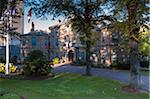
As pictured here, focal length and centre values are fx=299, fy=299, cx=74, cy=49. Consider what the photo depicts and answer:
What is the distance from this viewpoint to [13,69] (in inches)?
1147

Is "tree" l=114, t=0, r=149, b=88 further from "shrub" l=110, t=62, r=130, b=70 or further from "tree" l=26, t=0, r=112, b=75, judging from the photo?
"shrub" l=110, t=62, r=130, b=70

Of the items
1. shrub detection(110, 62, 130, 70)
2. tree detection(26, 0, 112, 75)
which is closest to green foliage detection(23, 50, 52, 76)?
tree detection(26, 0, 112, 75)

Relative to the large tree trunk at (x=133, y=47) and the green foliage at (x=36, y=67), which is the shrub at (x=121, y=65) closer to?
the green foliage at (x=36, y=67)

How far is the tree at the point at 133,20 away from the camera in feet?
48.6

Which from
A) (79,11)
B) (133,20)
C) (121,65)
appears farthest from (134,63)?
(121,65)

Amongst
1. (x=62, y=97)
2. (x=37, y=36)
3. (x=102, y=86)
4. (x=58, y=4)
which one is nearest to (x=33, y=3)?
(x=58, y=4)

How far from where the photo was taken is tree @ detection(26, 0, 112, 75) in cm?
2327

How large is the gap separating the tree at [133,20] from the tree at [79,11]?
273 inches

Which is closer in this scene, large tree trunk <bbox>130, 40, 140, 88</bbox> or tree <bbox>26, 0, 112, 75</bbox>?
large tree trunk <bbox>130, 40, 140, 88</bbox>

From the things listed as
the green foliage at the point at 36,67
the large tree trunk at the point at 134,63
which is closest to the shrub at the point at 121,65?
the green foliage at the point at 36,67

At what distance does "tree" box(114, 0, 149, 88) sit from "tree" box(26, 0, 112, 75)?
694cm

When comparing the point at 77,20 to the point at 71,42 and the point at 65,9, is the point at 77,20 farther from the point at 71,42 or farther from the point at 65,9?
the point at 71,42

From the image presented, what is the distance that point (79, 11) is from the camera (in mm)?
24578

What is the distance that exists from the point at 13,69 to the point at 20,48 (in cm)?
2483
